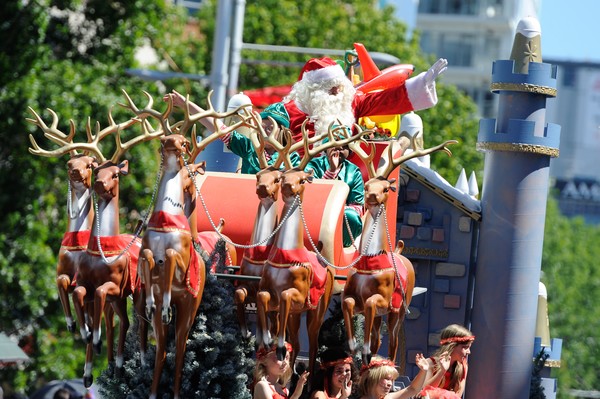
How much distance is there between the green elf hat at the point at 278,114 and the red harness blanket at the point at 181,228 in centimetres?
248

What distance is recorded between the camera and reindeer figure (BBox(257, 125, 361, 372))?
11109 millimetres

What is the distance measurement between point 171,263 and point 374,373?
1.74 meters

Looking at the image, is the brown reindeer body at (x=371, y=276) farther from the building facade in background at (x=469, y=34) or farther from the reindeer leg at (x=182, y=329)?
the building facade in background at (x=469, y=34)

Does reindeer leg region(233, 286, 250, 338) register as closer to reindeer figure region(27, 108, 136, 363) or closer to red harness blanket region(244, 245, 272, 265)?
red harness blanket region(244, 245, 272, 265)

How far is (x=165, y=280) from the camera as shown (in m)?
10.8

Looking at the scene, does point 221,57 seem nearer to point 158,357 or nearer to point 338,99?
point 338,99

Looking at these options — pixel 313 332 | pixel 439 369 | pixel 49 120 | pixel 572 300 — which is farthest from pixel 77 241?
pixel 572 300

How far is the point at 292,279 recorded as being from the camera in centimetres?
1115

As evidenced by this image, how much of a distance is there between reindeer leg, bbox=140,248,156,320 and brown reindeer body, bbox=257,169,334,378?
80 centimetres

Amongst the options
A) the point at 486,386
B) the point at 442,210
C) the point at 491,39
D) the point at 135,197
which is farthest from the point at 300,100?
the point at 491,39

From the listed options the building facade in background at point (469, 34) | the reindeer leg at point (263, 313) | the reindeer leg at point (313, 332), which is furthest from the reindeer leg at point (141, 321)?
the building facade in background at point (469, 34)

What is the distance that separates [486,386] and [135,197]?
1176cm

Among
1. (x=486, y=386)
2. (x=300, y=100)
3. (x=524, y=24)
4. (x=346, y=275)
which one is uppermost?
Answer: (x=524, y=24)

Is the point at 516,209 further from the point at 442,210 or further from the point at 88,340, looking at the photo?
the point at 88,340
